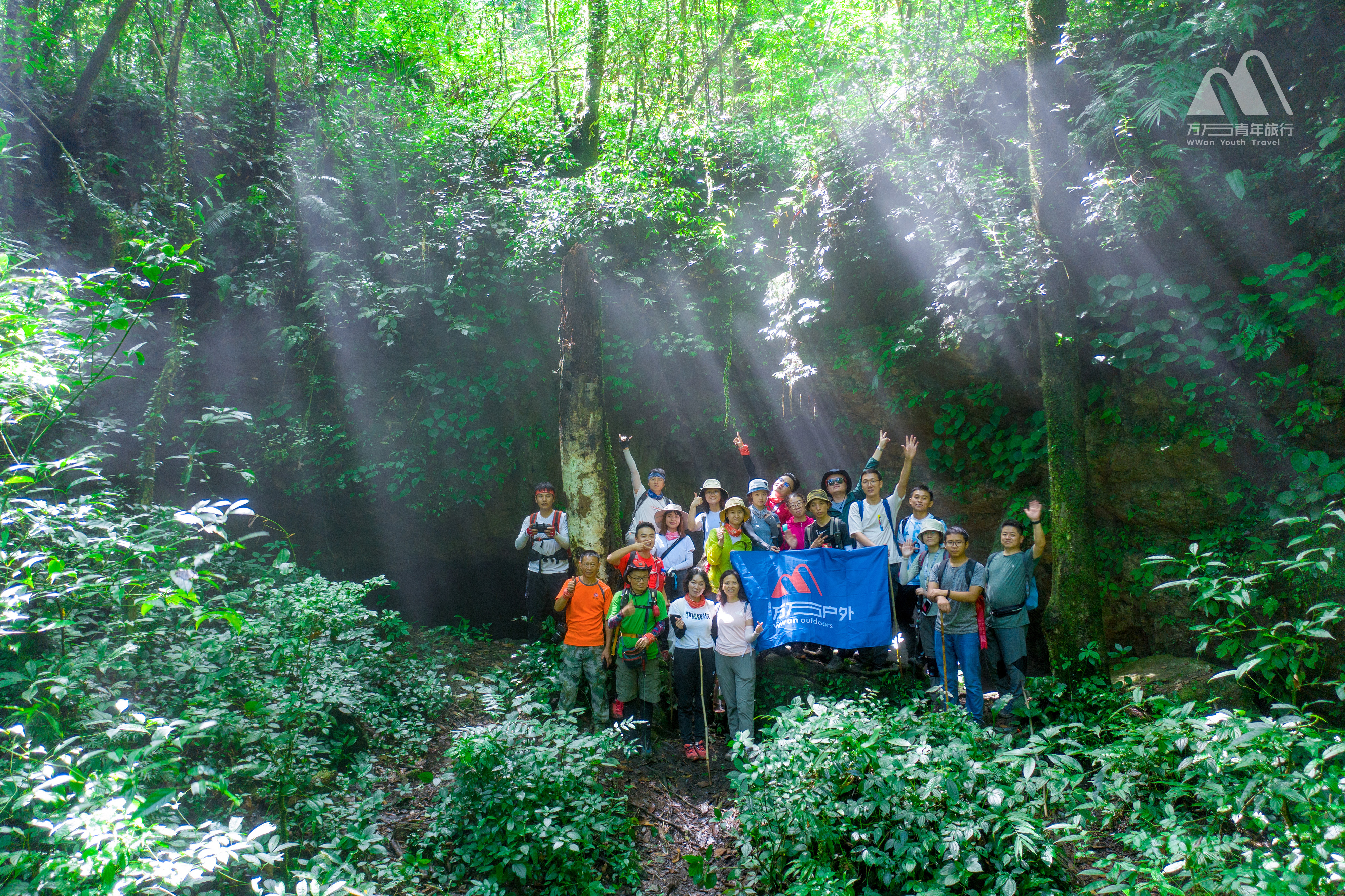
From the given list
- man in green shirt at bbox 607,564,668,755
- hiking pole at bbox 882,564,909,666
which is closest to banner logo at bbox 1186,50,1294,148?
hiking pole at bbox 882,564,909,666

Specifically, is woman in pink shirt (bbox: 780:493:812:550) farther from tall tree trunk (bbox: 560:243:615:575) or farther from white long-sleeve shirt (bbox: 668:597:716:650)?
tall tree trunk (bbox: 560:243:615:575)

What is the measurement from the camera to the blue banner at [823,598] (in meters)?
6.08

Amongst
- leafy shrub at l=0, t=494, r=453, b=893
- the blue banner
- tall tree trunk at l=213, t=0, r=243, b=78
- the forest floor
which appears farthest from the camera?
tall tree trunk at l=213, t=0, r=243, b=78

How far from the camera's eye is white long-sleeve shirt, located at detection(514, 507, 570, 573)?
695cm

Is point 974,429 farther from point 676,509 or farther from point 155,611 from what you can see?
point 155,611

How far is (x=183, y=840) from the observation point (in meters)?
2.71

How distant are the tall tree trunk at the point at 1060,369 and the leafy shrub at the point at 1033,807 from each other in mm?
1268

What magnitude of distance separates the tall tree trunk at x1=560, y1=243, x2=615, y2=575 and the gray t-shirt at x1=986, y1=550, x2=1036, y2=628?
3.27 meters

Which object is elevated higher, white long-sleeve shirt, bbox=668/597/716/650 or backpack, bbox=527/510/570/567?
backpack, bbox=527/510/570/567

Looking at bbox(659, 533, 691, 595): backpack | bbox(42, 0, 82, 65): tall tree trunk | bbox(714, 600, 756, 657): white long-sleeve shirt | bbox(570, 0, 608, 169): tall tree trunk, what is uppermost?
bbox(42, 0, 82, 65): tall tree trunk

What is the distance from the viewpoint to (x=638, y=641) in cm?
555

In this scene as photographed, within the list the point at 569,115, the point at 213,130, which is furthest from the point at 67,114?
the point at 569,115

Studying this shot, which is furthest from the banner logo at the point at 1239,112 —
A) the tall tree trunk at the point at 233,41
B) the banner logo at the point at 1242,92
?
the tall tree trunk at the point at 233,41

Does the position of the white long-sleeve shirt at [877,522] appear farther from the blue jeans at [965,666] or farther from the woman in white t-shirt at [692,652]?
the woman in white t-shirt at [692,652]
